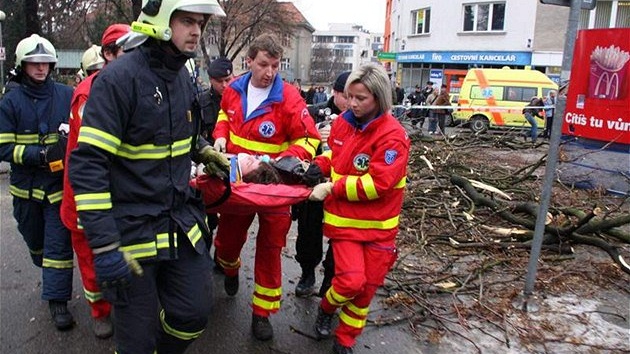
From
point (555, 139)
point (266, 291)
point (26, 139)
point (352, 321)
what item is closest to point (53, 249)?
point (26, 139)

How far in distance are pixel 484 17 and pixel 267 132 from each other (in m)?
31.5

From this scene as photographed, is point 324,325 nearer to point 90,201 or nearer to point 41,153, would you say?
point 90,201

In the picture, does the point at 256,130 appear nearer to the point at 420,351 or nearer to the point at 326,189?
the point at 326,189

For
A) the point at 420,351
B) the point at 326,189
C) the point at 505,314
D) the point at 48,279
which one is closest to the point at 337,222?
the point at 326,189

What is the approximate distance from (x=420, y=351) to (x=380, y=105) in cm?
165

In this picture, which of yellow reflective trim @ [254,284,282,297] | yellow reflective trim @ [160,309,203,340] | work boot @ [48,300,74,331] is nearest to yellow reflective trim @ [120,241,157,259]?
yellow reflective trim @ [160,309,203,340]

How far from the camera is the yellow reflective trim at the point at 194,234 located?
2582mm

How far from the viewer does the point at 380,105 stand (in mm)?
3256

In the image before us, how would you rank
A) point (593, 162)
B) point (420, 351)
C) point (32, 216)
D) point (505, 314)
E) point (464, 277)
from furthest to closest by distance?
point (593, 162)
point (464, 277)
point (505, 314)
point (32, 216)
point (420, 351)

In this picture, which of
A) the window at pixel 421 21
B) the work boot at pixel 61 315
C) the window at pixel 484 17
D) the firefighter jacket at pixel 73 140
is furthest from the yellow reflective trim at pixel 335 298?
the window at pixel 421 21

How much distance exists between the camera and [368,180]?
10.4ft

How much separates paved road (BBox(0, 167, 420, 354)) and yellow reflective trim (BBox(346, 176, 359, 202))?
1087 mm

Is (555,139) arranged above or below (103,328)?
above

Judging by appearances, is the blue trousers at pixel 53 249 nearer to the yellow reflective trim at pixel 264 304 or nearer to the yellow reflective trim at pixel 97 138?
the yellow reflective trim at pixel 264 304
